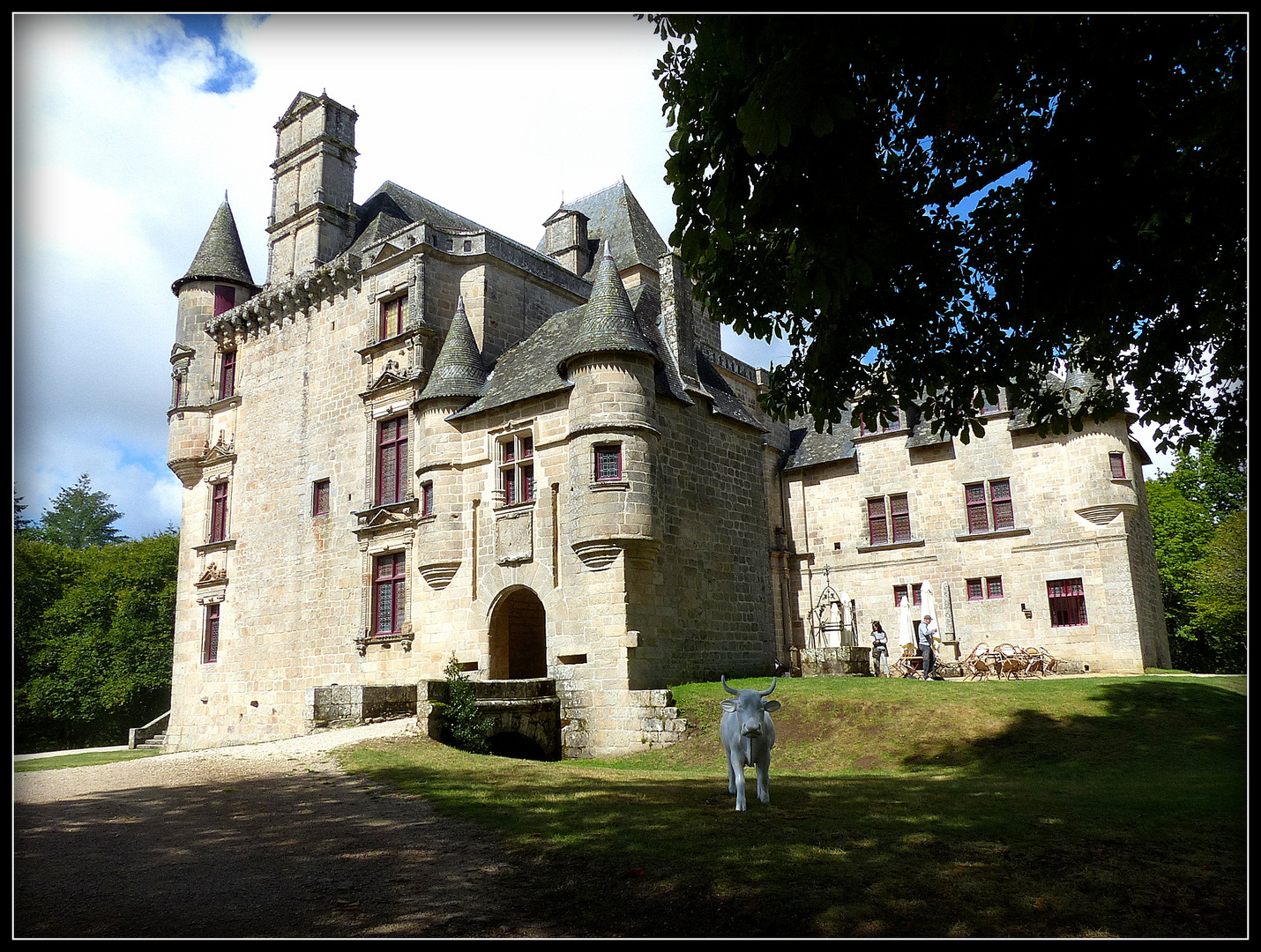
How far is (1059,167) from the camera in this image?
6723 mm

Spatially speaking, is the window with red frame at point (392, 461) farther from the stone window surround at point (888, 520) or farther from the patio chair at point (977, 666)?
the patio chair at point (977, 666)

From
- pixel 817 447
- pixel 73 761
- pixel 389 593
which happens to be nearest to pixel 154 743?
pixel 73 761

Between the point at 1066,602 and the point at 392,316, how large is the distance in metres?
20.3

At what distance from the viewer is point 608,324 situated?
58.7 ft

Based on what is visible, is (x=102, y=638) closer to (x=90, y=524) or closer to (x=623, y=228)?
(x=90, y=524)

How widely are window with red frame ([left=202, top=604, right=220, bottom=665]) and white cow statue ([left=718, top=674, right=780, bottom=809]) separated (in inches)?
862

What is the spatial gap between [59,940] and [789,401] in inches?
307

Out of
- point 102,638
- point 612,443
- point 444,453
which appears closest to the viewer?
point 612,443

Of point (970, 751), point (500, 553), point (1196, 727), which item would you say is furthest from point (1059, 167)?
point (500, 553)

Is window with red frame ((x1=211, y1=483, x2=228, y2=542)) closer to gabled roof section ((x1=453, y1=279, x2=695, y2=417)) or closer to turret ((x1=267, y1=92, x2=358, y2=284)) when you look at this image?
turret ((x1=267, y1=92, x2=358, y2=284))

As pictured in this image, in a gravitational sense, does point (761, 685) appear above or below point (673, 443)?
below

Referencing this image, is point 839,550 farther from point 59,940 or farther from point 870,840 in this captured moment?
point 59,940

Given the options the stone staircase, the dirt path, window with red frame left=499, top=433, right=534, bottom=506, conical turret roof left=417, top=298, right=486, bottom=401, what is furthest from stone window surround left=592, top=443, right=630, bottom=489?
the stone staircase

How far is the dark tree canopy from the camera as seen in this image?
549cm
